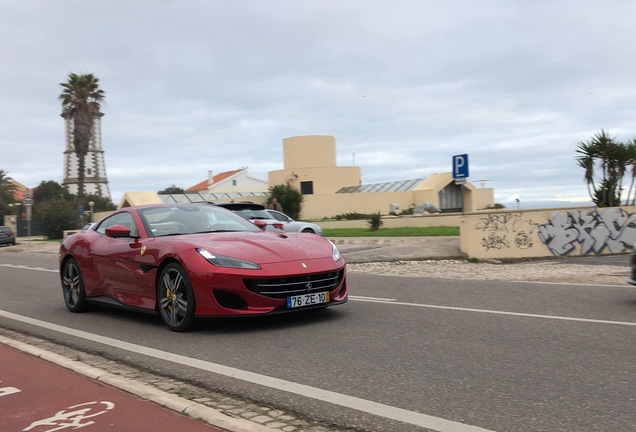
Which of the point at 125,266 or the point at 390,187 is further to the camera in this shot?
the point at 390,187

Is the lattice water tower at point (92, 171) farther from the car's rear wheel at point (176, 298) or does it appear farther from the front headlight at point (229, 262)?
the front headlight at point (229, 262)

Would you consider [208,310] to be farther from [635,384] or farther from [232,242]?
[635,384]

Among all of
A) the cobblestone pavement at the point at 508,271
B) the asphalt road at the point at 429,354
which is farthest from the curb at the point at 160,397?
the cobblestone pavement at the point at 508,271

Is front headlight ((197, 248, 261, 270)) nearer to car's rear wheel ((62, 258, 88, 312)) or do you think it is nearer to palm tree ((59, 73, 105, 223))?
car's rear wheel ((62, 258, 88, 312))

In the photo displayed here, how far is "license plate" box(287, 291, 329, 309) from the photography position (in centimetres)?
638

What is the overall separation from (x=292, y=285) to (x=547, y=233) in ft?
39.3

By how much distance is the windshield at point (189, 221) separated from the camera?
7332 millimetres

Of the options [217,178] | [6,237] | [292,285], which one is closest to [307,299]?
[292,285]

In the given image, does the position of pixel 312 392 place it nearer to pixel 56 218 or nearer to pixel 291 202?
pixel 56 218

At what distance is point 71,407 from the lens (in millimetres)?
4312

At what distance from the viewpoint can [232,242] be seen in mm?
6680

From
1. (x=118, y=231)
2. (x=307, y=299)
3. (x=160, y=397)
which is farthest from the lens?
(x=118, y=231)

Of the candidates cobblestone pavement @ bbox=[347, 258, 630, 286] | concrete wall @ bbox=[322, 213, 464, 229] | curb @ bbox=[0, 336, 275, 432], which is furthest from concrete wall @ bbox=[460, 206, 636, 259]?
concrete wall @ bbox=[322, 213, 464, 229]

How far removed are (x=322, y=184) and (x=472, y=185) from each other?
1429 centimetres
